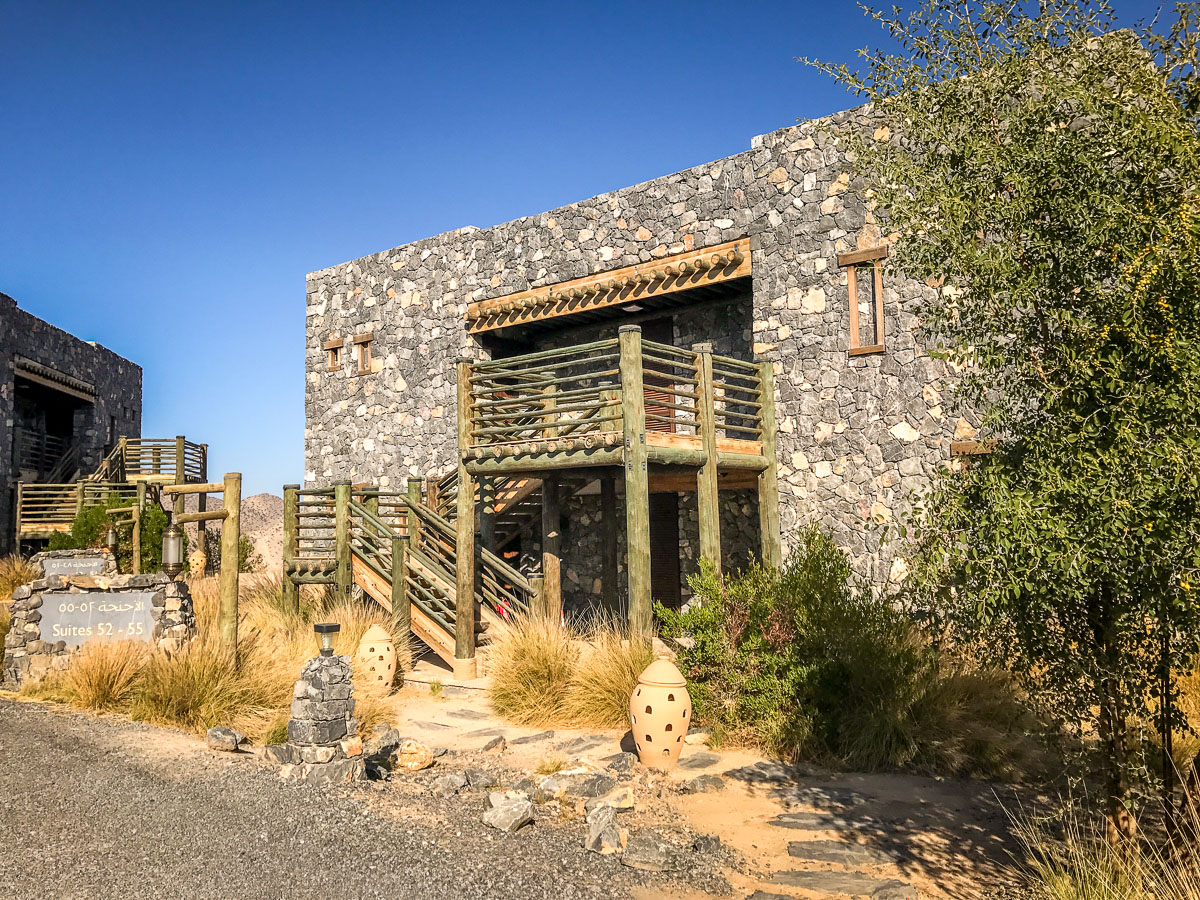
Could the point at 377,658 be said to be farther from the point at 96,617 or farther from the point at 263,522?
the point at 263,522

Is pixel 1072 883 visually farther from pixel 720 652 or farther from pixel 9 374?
pixel 9 374

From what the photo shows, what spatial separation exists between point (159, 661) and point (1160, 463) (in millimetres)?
8751

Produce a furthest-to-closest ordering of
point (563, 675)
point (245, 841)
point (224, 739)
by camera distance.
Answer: point (563, 675), point (224, 739), point (245, 841)

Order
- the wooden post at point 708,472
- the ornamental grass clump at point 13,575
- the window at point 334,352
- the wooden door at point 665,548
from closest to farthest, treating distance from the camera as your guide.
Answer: the wooden post at point 708,472
the wooden door at point 665,548
the ornamental grass clump at point 13,575
the window at point 334,352

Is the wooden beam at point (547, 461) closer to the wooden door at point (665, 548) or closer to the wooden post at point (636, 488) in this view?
the wooden post at point (636, 488)

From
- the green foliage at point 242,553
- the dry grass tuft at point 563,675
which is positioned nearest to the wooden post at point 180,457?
the green foliage at point 242,553

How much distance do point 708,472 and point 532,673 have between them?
11.0 ft

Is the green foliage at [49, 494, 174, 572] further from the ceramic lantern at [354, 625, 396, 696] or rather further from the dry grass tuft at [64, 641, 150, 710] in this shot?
the ceramic lantern at [354, 625, 396, 696]

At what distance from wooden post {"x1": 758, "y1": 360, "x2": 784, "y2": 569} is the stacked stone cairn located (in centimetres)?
646

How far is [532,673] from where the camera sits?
8.84m

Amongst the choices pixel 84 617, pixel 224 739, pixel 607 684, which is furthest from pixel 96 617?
pixel 607 684

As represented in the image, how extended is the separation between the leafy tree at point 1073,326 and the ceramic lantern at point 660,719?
2.89 metres

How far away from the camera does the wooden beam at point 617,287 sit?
1230 cm

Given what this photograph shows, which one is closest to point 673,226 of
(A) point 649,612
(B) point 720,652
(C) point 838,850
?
(A) point 649,612
